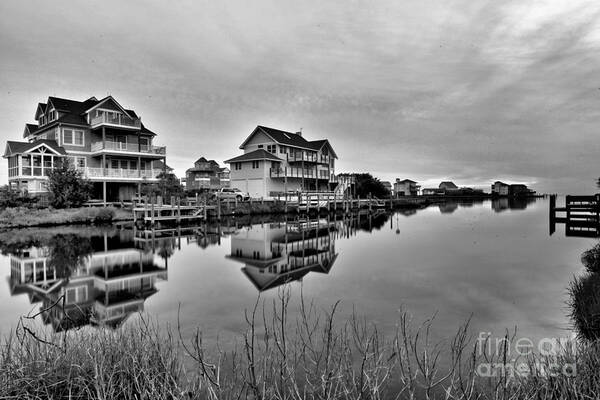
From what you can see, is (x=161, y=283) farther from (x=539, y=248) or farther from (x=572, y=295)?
(x=539, y=248)

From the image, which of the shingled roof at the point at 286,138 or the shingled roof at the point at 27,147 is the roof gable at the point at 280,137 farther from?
the shingled roof at the point at 27,147

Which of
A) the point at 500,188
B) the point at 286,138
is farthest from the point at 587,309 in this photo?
the point at 500,188

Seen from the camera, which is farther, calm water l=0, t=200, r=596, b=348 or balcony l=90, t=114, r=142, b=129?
balcony l=90, t=114, r=142, b=129

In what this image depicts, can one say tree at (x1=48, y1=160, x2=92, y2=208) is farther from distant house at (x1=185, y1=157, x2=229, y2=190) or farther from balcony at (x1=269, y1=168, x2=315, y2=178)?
distant house at (x1=185, y1=157, x2=229, y2=190)

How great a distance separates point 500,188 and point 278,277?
162790 millimetres

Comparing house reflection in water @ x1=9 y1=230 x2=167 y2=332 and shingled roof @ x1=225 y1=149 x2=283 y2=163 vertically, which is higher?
shingled roof @ x1=225 y1=149 x2=283 y2=163

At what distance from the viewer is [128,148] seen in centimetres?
4350

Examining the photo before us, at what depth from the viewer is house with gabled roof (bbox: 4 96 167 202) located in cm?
3891

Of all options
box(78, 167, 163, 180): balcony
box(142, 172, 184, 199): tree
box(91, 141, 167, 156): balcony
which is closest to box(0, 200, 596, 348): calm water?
box(78, 167, 163, 180): balcony

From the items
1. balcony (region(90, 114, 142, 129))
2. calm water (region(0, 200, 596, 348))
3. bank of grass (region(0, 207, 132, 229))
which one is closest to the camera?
calm water (region(0, 200, 596, 348))

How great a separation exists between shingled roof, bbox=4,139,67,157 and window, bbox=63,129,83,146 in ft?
3.88

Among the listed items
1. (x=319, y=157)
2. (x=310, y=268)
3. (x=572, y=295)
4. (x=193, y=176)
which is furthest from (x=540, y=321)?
(x=193, y=176)

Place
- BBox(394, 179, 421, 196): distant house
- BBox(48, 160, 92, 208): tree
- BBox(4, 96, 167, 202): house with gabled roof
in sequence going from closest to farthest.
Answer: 1. BBox(48, 160, 92, 208): tree
2. BBox(4, 96, 167, 202): house with gabled roof
3. BBox(394, 179, 421, 196): distant house

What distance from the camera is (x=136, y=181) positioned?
142ft
